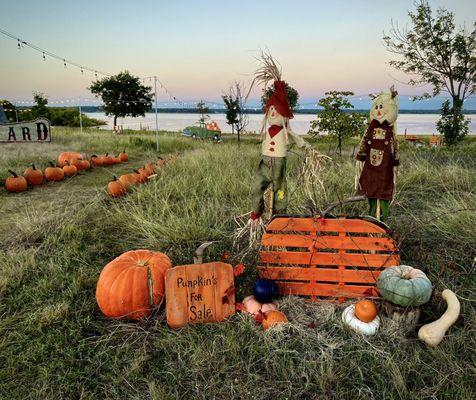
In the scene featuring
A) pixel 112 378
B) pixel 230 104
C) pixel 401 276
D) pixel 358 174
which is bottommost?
pixel 112 378

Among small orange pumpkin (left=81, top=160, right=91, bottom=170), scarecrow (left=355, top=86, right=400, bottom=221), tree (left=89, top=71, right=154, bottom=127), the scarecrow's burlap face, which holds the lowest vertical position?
small orange pumpkin (left=81, top=160, right=91, bottom=170)

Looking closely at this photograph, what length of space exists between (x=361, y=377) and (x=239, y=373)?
0.72 m

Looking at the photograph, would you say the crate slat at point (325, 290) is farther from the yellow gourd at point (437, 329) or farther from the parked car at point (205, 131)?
the parked car at point (205, 131)

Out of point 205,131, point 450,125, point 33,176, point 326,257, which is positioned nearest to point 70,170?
point 33,176

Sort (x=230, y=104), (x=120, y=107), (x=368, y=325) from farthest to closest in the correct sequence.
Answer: (x=120, y=107)
(x=230, y=104)
(x=368, y=325)

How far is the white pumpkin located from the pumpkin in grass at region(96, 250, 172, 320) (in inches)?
56.4

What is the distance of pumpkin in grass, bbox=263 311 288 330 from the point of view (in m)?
2.50

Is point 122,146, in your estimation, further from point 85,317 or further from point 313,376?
point 313,376

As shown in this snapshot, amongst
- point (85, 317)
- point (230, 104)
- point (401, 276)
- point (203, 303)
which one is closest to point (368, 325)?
point (401, 276)

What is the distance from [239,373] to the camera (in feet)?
7.09

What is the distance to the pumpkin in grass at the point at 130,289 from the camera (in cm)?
269

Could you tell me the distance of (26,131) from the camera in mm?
7406

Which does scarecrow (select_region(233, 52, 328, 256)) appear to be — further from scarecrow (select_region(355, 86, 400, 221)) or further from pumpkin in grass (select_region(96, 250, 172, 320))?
pumpkin in grass (select_region(96, 250, 172, 320))

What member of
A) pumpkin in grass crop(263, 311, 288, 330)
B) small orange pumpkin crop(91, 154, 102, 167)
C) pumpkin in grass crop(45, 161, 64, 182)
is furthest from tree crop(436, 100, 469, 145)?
pumpkin in grass crop(263, 311, 288, 330)
